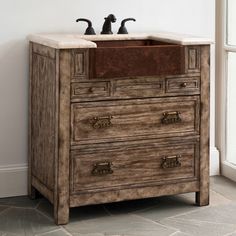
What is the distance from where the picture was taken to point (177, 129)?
3105 mm

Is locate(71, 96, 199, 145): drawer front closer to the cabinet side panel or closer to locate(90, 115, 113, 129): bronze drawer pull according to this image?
locate(90, 115, 113, 129): bronze drawer pull

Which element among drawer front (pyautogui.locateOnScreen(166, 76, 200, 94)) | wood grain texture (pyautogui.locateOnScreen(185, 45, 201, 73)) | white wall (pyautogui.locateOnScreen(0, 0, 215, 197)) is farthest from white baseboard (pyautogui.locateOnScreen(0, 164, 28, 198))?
wood grain texture (pyautogui.locateOnScreen(185, 45, 201, 73))

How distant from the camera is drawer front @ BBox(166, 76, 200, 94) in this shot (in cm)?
305

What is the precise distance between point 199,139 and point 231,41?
84 cm

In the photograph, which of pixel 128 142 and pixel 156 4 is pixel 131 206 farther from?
pixel 156 4

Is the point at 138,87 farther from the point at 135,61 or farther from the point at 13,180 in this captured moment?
the point at 13,180

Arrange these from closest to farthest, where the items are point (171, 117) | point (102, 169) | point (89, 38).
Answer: point (102, 169) < point (171, 117) < point (89, 38)

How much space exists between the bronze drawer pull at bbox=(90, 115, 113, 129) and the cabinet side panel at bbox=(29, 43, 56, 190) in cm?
19

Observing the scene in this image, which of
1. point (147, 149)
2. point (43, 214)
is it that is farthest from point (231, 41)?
point (43, 214)

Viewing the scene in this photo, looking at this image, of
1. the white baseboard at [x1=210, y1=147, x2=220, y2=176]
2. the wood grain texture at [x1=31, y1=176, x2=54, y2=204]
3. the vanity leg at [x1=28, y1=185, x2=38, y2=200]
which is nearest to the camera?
the wood grain texture at [x1=31, y1=176, x2=54, y2=204]

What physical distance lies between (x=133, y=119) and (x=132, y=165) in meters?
0.24

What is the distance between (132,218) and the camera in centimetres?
304

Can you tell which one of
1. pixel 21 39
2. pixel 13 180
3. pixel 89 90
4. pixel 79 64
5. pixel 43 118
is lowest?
pixel 13 180

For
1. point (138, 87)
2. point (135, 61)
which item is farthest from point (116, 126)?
point (135, 61)
